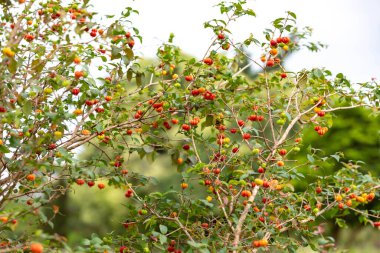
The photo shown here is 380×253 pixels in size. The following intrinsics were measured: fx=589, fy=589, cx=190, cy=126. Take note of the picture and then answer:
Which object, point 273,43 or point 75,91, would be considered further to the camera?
point 273,43

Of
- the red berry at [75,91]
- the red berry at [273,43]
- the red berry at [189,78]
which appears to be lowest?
the red berry at [189,78]

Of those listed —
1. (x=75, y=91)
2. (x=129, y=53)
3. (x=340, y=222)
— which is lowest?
(x=340, y=222)

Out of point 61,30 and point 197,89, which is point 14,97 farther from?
point 197,89

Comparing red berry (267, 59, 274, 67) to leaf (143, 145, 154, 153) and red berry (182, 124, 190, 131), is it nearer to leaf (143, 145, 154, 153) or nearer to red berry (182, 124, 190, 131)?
red berry (182, 124, 190, 131)

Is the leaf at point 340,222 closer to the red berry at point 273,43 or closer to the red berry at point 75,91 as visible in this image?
the red berry at point 273,43

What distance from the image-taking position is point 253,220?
3.09 meters

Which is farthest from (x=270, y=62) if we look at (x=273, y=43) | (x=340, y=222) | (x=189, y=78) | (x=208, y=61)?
(x=340, y=222)

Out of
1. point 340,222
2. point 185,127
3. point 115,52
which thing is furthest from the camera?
point 340,222

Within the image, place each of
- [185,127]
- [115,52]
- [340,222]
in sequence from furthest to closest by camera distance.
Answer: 1. [340,222]
2. [185,127]
3. [115,52]

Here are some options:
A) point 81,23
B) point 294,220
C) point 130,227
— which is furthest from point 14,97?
point 294,220

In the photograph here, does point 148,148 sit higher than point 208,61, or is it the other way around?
point 208,61

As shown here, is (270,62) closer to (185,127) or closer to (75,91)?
(185,127)

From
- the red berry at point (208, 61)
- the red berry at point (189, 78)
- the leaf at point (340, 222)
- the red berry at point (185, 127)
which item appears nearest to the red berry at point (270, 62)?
the red berry at point (208, 61)

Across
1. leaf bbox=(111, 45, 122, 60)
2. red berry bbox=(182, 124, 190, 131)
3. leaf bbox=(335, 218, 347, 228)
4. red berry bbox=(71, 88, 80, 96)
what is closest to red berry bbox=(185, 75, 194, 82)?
red berry bbox=(182, 124, 190, 131)
